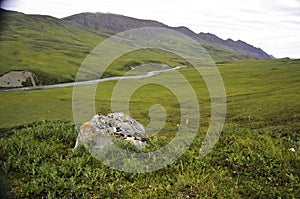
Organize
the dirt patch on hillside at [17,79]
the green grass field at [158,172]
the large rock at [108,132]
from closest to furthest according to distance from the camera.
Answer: the green grass field at [158,172] < the large rock at [108,132] < the dirt patch on hillside at [17,79]

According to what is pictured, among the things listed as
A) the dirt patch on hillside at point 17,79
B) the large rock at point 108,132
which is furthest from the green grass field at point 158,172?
the dirt patch on hillside at point 17,79

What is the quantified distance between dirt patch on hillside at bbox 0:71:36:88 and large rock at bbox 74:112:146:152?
102383mm

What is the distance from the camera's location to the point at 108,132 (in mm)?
13531

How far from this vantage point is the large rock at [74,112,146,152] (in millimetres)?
12487

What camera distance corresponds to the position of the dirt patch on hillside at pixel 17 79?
353 ft

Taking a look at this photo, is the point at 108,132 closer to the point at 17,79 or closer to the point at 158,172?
the point at 158,172

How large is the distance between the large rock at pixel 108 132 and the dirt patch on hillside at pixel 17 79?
102383mm

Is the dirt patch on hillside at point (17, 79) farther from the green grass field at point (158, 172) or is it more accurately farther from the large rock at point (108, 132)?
the green grass field at point (158, 172)

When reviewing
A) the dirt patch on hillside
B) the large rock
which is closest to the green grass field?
the large rock

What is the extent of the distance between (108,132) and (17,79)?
4416 inches

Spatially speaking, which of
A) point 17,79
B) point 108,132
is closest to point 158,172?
point 108,132

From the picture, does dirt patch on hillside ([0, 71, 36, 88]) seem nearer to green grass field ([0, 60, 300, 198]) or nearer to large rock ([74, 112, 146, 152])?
large rock ([74, 112, 146, 152])

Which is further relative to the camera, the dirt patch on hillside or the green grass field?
the dirt patch on hillside

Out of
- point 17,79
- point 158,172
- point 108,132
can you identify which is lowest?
point 17,79
